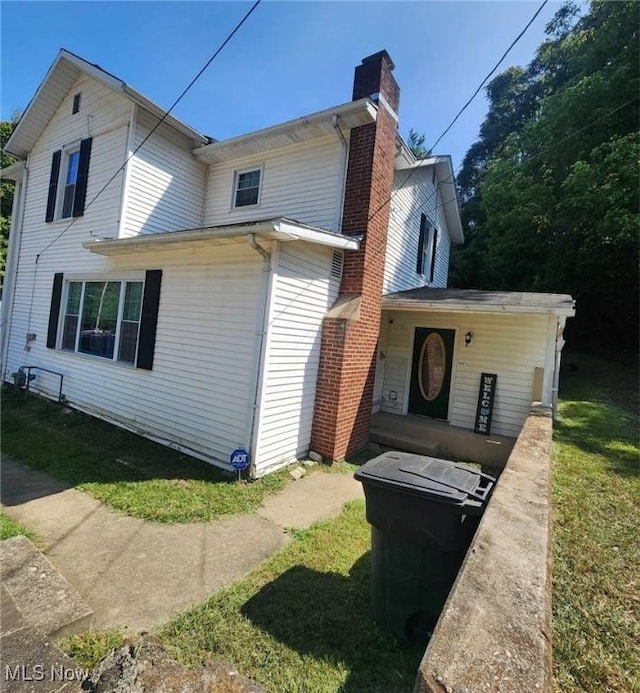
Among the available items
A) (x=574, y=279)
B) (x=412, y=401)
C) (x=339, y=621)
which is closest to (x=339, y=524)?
(x=339, y=621)

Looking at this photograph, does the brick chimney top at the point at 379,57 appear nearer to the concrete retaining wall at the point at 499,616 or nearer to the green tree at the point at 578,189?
the green tree at the point at 578,189

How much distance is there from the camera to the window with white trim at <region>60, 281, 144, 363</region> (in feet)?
24.0

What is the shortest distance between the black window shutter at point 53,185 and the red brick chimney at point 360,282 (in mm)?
7783

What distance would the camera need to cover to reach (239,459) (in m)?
5.26

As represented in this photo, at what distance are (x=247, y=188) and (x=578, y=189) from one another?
32.8 ft

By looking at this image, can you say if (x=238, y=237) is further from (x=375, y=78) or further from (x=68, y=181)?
(x=68, y=181)

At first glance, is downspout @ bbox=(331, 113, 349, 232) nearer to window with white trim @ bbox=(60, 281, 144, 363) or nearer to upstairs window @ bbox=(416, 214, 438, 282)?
window with white trim @ bbox=(60, 281, 144, 363)

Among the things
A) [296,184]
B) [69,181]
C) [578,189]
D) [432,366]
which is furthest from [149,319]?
[578,189]

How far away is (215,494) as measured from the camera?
4.96 m

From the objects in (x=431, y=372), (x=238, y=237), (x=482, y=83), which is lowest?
(x=431, y=372)

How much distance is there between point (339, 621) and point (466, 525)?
1.27 meters

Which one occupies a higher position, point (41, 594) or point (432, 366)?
point (432, 366)

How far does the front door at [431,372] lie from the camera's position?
8.49m

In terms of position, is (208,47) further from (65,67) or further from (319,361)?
(65,67)
